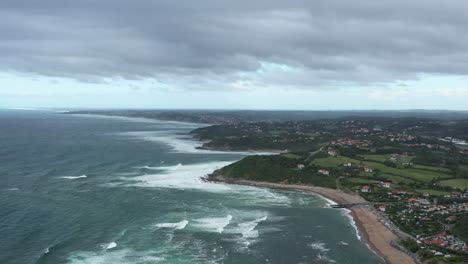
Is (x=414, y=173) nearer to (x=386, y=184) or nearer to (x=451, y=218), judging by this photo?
(x=386, y=184)

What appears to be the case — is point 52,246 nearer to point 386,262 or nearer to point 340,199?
point 386,262

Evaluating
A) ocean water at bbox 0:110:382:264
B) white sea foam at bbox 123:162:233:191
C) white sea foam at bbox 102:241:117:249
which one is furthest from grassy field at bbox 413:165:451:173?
white sea foam at bbox 102:241:117:249

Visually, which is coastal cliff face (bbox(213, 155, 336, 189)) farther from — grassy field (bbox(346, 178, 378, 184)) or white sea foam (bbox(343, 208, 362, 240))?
white sea foam (bbox(343, 208, 362, 240))

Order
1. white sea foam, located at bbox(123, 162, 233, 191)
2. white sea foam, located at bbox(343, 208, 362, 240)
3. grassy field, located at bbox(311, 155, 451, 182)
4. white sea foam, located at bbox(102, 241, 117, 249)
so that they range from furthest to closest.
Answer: grassy field, located at bbox(311, 155, 451, 182) < white sea foam, located at bbox(123, 162, 233, 191) < white sea foam, located at bbox(343, 208, 362, 240) < white sea foam, located at bbox(102, 241, 117, 249)

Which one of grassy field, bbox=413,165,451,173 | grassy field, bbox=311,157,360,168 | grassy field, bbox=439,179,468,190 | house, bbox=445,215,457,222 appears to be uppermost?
grassy field, bbox=311,157,360,168

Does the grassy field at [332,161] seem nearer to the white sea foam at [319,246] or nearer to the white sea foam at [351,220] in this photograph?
the white sea foam at [351,220]

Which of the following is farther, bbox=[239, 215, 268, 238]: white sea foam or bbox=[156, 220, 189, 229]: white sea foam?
bbox=[156, 220, 189, 229]: white sea foam
